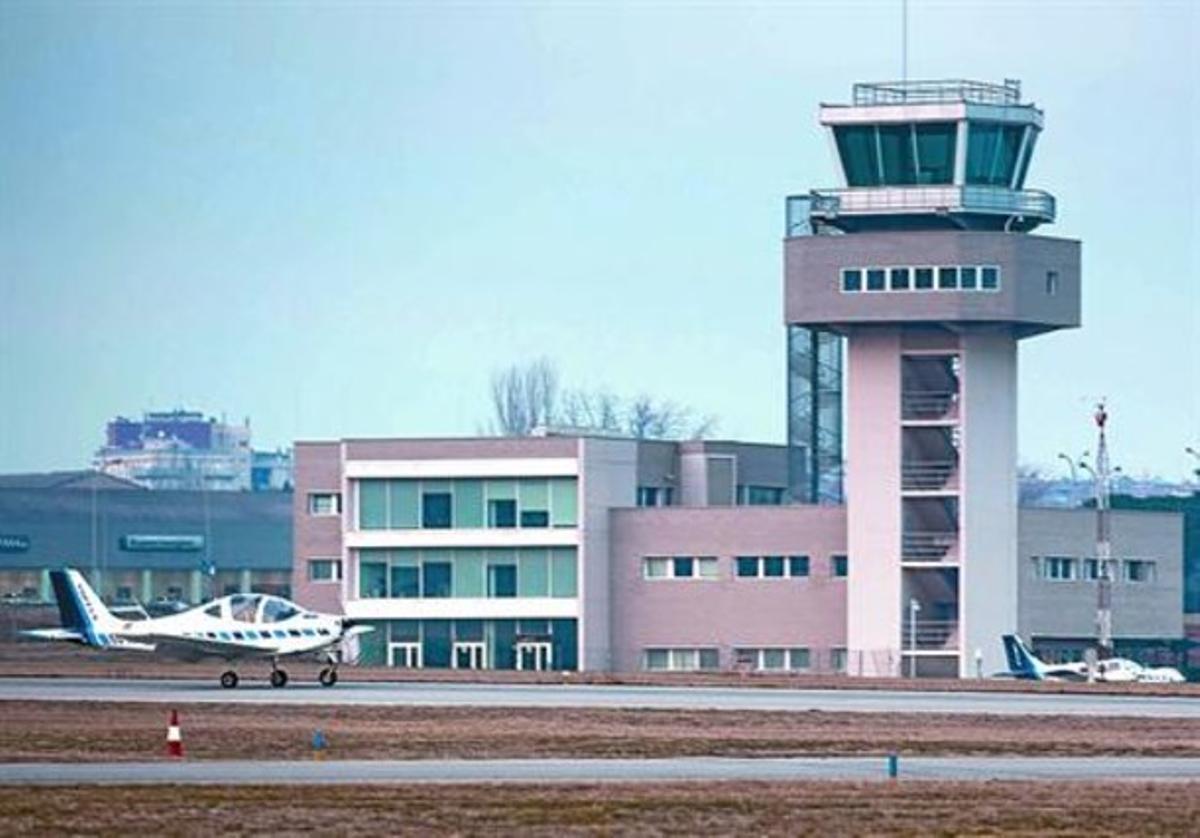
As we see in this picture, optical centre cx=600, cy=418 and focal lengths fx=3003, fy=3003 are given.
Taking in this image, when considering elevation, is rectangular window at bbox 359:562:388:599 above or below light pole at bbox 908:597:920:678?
above

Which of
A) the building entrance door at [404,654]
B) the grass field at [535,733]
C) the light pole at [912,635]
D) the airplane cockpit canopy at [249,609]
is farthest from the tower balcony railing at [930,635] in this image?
the grass field at [535,733]

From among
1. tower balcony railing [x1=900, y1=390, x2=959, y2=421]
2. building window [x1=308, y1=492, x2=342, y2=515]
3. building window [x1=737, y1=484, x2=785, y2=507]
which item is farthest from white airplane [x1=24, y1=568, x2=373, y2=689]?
building window [x1=737, y1=484, x2=785, y2=507]

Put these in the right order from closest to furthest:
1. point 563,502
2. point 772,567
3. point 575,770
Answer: point 575,770, point 772,567, point 563,502

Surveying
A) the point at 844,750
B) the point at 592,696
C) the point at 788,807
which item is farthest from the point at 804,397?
the point at 788,807

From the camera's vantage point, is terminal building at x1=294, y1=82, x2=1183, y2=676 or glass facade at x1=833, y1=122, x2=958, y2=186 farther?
terminal building at x1=294, y1=82, x2=1183, y2=676

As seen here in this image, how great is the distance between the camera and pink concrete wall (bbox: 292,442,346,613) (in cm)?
13712

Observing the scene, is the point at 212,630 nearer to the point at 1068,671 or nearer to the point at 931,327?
the point at 1068,671

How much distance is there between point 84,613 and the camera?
8600 cm

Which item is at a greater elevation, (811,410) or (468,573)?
(811,410)

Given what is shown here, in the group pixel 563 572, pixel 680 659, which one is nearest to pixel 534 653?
pixel 563 572

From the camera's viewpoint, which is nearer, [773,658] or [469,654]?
[773,658]

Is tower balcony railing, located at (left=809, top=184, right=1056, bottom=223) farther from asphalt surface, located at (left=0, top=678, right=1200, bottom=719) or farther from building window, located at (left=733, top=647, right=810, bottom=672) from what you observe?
asphalt surface, located at (left=0, top=678, right=1200, bottom=719)

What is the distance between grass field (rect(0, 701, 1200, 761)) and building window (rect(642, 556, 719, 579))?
5782 centimetres

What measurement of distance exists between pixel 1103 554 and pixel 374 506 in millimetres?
32623
